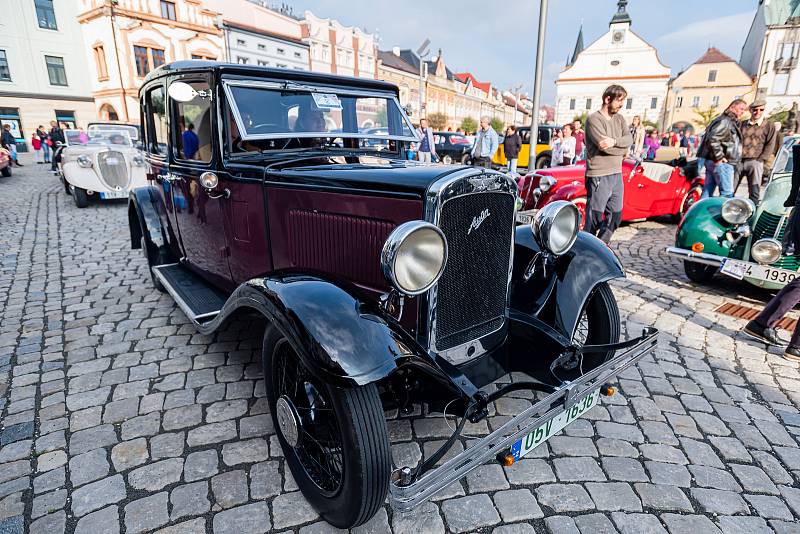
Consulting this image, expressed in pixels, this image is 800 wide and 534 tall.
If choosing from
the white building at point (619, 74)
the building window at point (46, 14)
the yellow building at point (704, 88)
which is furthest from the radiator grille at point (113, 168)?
the yellow building at point (704, 88)

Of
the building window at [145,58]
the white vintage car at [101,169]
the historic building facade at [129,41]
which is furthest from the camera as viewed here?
the building window at [145,58]

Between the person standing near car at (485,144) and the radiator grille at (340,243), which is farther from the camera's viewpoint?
the person standing near car at (485,144)

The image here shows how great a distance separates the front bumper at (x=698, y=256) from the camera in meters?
4.39

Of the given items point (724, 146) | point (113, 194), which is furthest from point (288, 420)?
point (113, 194)

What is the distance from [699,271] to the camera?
4930 millimetres

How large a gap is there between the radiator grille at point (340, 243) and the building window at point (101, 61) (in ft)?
105

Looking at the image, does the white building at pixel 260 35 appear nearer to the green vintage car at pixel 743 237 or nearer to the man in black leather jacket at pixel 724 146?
the man in black leather jacket at pixel 724 146

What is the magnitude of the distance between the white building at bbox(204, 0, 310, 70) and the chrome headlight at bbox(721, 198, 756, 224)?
32.0 metres

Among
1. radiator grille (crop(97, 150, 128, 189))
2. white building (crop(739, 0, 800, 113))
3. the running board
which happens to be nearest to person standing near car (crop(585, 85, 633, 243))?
the running board

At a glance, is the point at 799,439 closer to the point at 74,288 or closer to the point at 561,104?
the point at 74,288

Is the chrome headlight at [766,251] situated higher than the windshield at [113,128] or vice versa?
the windshield at [113,128]

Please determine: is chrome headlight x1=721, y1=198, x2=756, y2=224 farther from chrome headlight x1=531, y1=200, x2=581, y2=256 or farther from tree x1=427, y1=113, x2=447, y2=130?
tree x1=427, y1=113, x2=447, y2=130

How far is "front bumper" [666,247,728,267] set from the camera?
439 centimetres

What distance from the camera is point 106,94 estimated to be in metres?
27.5
